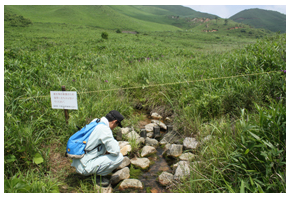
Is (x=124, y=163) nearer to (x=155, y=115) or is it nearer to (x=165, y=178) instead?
(x=165, y=178)

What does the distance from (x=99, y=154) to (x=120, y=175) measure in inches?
18.8

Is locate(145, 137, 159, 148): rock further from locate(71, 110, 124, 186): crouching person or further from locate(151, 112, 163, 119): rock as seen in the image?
locate(71, 110, 124, 186): crouching person

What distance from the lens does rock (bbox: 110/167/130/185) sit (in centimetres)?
266

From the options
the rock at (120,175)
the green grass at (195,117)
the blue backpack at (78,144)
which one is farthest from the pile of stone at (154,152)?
the blue backpack at (78,144)

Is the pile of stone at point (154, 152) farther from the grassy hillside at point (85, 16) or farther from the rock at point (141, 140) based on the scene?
the grassy hillside at point (85, 16)

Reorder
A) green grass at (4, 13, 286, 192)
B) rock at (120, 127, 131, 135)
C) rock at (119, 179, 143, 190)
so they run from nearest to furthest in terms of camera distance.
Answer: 1. green grass at (4, 13, 286, 192)
2. rock at (119, 179, 143, 190)
3. rock at (120, 127, 131, 135)

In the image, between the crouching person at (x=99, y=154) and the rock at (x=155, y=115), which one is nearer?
the crouching person at (x=99, y=154)

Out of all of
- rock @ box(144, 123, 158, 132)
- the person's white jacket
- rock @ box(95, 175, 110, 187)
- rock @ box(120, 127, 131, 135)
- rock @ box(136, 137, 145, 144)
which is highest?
the person's white jacket

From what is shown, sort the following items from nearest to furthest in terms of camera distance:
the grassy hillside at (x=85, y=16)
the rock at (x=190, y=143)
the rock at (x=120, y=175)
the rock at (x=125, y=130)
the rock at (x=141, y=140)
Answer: the rock at (x=120, y=175) < the rock at (x=190, y=143) < the rock at (x=141, y=140) < the rock at (x=125, y=130) < the grassy hillside at (x=85, y=16)

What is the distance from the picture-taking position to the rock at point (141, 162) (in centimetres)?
301

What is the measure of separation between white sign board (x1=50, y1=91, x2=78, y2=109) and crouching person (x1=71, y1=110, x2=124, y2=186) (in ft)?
2.22

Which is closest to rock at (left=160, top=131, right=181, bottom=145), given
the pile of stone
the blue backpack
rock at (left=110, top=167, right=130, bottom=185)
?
the pile of stone

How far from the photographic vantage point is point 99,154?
2.57m

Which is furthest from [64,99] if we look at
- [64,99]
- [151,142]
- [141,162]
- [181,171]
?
[181,171]
